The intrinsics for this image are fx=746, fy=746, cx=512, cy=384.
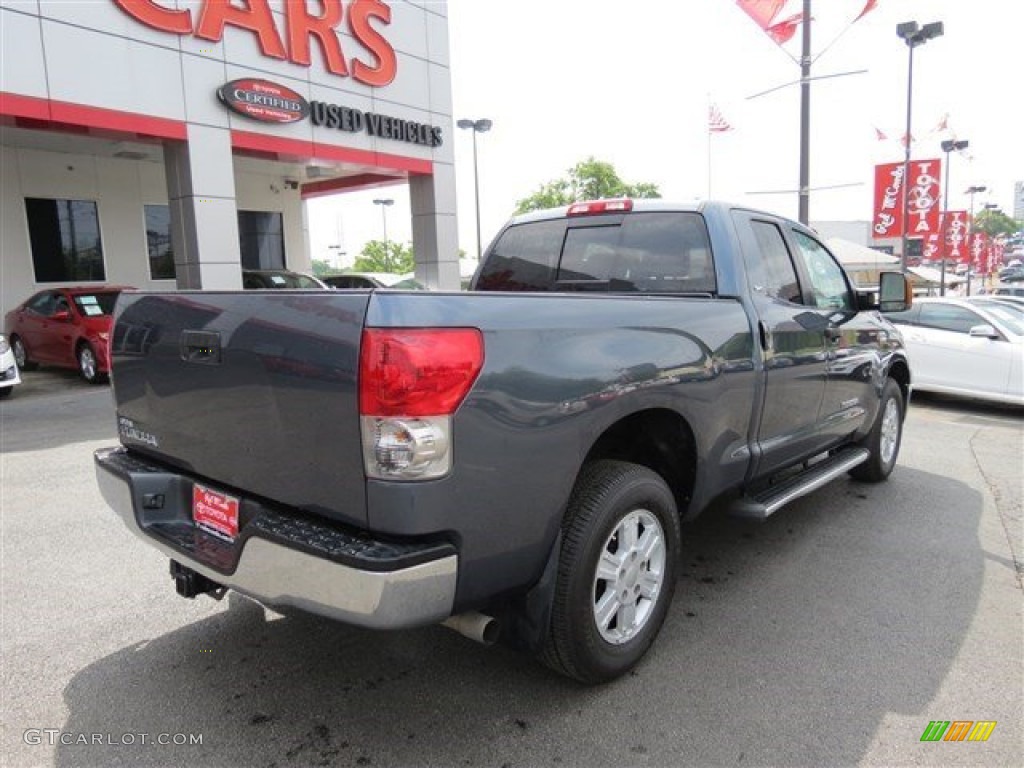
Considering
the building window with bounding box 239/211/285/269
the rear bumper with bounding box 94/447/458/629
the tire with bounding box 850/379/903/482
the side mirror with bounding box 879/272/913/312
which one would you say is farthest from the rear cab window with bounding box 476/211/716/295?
the building window with bounding box 239/211/285/269

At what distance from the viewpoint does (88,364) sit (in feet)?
38.1

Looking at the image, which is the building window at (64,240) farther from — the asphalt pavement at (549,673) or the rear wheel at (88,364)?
the asphalt pavement at (549,673)

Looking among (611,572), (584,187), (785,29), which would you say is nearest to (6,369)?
(611,572)

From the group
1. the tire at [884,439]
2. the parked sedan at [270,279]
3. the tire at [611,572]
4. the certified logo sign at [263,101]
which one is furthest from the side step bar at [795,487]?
the parked sedan at [270,279]

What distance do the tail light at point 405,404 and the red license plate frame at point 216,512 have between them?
71cm

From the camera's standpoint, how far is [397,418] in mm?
2143

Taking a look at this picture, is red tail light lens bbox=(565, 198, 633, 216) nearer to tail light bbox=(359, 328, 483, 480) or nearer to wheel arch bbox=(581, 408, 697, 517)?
wheel arch bbox=(581, 408, 697, 517)

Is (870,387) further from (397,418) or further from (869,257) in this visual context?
(869,257)

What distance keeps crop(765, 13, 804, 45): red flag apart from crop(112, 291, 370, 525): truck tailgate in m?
11.0

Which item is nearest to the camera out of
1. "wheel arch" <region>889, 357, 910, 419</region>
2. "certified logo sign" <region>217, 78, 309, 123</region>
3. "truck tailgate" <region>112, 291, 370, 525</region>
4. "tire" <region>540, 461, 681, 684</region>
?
"truck tailgate" <region>112, 291, 370, 525</region>

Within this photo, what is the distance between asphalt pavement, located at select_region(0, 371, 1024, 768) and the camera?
8.41 feet

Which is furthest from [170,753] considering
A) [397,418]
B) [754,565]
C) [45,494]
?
[45,494]

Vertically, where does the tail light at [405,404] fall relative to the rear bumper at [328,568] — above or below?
above

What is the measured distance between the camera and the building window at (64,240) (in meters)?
15.6
